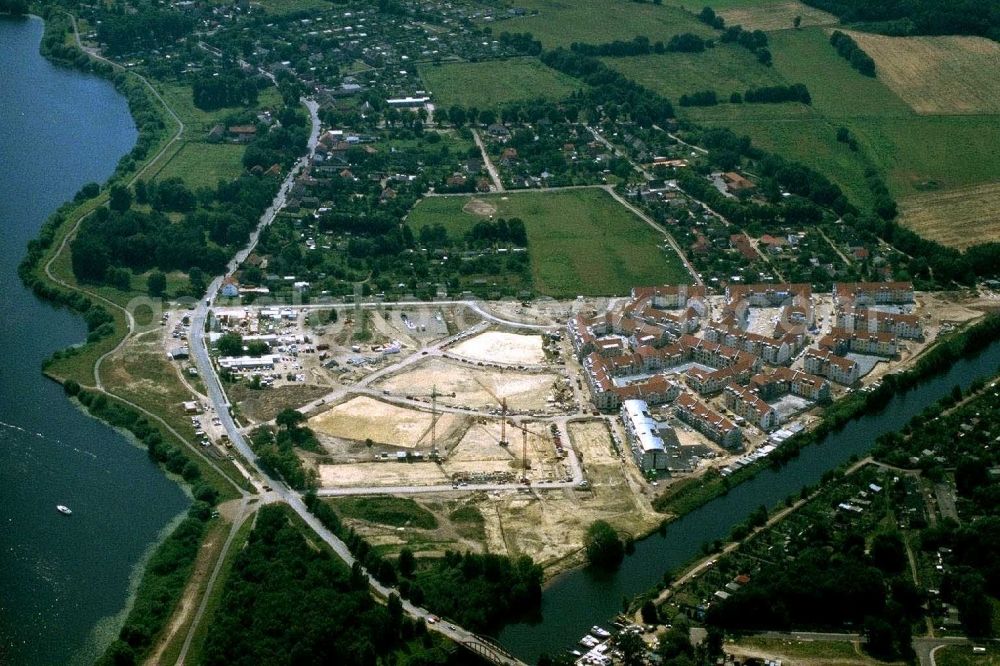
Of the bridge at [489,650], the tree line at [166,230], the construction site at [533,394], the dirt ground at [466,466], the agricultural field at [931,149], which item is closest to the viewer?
the bridge at [489,650]

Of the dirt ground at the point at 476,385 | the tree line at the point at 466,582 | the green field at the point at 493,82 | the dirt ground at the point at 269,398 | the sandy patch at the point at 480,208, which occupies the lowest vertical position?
the green field at the point at 493,82

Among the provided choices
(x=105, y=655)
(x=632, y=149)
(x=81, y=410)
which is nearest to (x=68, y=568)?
(x=105, y=655)

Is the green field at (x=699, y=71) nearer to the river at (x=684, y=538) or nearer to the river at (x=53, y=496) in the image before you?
the river at (x=53, y=496)

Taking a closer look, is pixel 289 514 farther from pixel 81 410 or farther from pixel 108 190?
pixel 108 190

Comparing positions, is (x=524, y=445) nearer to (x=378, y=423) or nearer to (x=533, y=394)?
(x=533, y=394)

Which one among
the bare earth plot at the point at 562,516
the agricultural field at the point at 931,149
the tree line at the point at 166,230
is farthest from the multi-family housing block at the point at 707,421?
the agricultural field at the point at 931,149

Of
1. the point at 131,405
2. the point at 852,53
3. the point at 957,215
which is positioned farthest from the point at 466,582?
the point at 852,53
